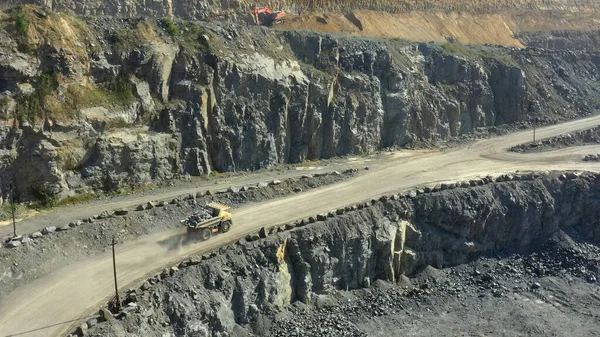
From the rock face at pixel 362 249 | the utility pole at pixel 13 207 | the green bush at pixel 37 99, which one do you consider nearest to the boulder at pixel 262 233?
the rock face at pixel 362 249

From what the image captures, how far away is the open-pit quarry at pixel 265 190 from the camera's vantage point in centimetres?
2416

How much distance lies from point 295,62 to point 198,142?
9561 mm

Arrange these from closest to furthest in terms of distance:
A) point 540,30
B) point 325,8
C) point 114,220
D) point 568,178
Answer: point 114,220, point 568,178, point 325,8, point 540,30

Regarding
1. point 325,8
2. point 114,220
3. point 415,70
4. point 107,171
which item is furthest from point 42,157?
point 325,8

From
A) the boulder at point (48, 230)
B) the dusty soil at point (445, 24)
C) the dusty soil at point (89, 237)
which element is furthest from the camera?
the dusty soil at point (445, 24)

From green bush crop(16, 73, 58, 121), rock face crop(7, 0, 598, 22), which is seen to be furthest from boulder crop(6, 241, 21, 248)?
rock face crop(7, 0, 598, 22)

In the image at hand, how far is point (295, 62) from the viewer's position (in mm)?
38312

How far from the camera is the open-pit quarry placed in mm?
24156

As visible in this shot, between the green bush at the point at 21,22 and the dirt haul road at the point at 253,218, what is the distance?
13.0 meters

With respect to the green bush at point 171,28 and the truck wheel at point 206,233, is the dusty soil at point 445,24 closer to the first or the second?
the green bush at point 171,28

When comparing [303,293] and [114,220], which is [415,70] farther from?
[114,220]

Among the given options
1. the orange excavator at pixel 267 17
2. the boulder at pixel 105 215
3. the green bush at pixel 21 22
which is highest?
the orange excavator at pixel 267 17

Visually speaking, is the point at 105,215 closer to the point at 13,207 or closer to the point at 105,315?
the point at 13,207

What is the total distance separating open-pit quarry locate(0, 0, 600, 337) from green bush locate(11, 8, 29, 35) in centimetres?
10
